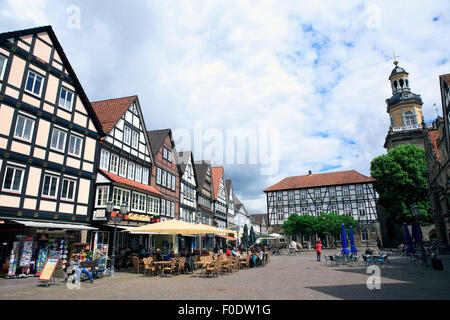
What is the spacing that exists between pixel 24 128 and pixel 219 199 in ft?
118

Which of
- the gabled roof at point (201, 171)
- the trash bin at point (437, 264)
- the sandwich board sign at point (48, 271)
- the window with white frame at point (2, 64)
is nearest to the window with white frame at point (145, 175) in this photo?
the window with white frame at point (2, 64)

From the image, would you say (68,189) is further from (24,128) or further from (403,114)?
(403,114)

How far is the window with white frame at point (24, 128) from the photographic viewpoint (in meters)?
14.6

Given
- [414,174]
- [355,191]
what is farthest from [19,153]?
[355,191]

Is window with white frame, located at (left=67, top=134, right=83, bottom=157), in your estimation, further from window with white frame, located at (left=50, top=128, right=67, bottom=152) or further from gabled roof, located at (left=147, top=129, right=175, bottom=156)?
gabled roof, located at (left=147, top=129, right=175, bottom=156)

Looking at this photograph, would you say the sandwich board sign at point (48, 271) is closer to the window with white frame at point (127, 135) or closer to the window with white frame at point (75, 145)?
the window with white frame at point (75, 145)

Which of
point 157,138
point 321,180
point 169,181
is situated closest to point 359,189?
point 321,180

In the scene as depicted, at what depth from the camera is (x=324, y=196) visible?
5406 centimetres

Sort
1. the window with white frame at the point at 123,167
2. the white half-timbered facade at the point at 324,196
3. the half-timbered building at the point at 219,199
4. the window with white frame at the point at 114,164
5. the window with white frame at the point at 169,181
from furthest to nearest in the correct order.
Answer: the white half-timbered facade at the point at 324,196 < the half-timbered building at the point at 219,199 < the window with white frame at the point at 169,181 < the window with white frame at the point at 123,167 < the window with white frame at the point at 114,164

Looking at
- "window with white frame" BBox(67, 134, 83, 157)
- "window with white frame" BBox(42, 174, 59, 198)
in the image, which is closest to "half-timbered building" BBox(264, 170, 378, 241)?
"window with white frame" BBox(67, 134, 83, 157)

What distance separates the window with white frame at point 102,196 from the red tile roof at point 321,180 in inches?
1679

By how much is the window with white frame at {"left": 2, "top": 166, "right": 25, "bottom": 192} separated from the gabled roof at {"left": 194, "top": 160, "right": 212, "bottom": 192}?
83.4 feet
